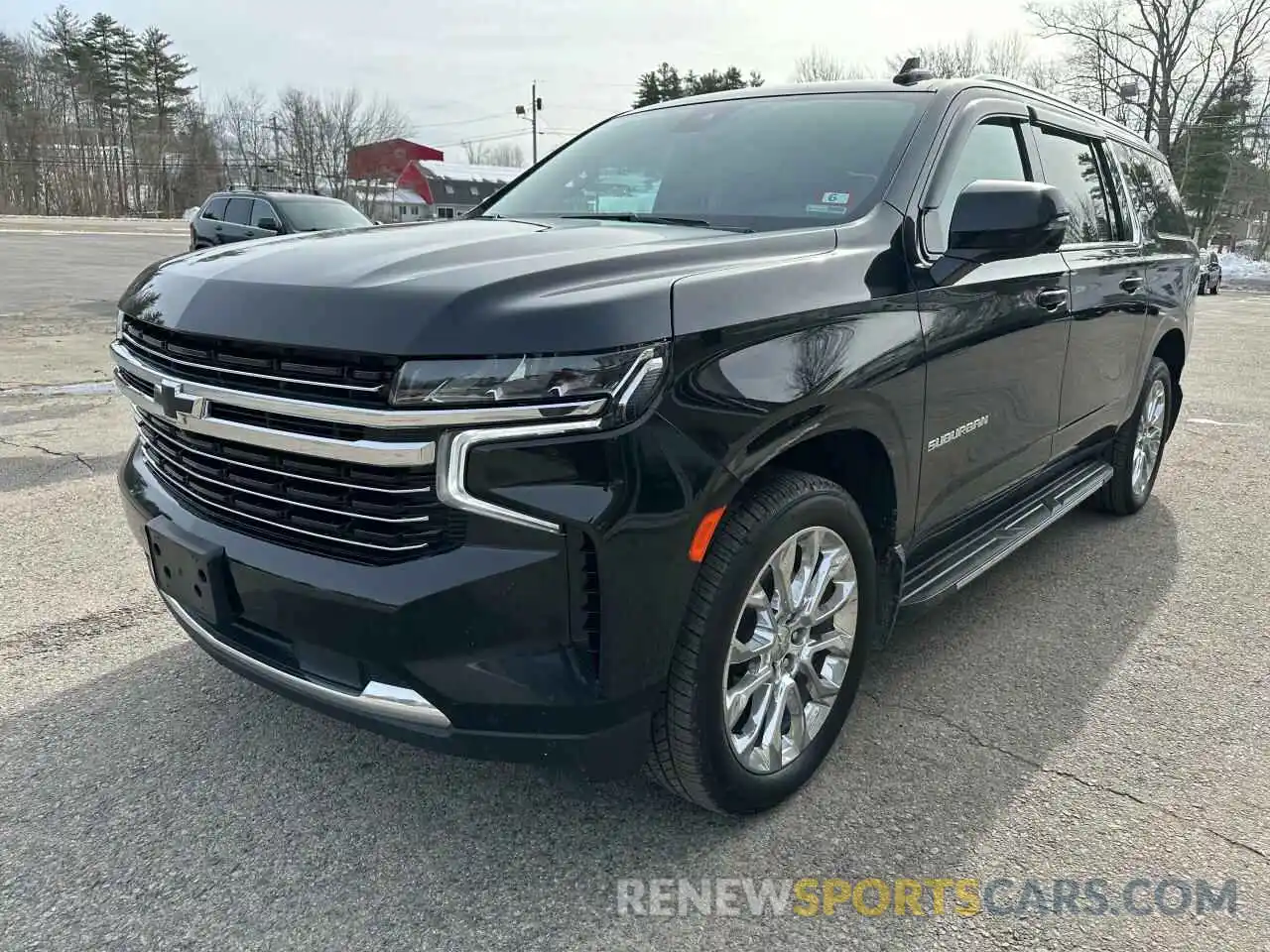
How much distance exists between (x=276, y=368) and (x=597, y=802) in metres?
1.35

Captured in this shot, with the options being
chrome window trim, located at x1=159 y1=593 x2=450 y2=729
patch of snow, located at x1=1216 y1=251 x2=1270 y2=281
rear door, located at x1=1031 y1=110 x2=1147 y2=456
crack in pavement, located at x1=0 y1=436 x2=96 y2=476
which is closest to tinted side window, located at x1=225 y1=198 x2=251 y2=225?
crack in pavement, located at x1=0 y1=436 x2=96 y2=476

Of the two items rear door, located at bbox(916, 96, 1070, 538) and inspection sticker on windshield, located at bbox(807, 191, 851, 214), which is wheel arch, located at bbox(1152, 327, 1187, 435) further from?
inspection sticker on windshield, located at bbox(807, 191, 851, 214)

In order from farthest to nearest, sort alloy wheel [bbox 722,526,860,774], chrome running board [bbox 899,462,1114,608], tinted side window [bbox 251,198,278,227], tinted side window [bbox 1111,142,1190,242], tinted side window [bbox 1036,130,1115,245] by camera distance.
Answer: tinted side window [bbox 251,198,278,227] → tinted side window [bbox 1111,142,1190,242] → tinted side window [bbox 1036,130,1115,245] → chrome running board [bbox 899,462,1114,608] → alloy wheel [bbox 722,526,860,774]

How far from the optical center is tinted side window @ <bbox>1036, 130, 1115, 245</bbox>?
3.62 m

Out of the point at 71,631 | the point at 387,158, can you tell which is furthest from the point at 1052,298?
the point at 387,158

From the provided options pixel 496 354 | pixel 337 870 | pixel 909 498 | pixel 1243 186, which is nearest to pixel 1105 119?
pixel 909 498

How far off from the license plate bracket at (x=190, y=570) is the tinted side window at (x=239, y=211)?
632 inches

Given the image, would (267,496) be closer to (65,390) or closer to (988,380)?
(988,380)

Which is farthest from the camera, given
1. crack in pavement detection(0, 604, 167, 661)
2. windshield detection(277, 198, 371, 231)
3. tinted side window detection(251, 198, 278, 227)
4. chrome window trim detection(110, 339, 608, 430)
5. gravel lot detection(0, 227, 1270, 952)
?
tinted side window detection(251, 198, 278, 227)

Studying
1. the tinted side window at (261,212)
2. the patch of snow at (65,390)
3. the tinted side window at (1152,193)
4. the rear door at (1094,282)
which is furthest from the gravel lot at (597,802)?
the tinted side window at (261,212)

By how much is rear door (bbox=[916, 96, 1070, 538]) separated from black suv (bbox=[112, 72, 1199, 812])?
17 millimetres

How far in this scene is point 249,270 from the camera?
2.15m

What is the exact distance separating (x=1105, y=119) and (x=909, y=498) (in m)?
2.87

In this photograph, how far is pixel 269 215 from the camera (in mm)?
16141
